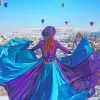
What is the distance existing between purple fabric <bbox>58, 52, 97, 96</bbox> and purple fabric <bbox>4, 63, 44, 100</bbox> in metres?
0.59

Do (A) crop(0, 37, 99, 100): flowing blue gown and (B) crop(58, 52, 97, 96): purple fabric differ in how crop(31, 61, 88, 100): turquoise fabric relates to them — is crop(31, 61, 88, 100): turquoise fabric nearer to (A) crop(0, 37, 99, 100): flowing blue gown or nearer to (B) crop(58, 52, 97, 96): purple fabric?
(A) crop(0, 37, 99, 100): flowing blue gown

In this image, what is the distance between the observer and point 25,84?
9.17 metres

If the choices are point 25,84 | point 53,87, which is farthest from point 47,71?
point 25,84

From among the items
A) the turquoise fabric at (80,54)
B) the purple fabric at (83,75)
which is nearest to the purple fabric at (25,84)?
the purple fabric at (83,75)

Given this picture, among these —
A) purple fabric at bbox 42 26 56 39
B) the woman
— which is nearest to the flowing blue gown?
the woman

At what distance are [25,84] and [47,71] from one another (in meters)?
0.62

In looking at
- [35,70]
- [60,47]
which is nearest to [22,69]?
[35,70]

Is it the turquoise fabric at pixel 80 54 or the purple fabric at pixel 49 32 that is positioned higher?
the purple fabric at pixel 49 32

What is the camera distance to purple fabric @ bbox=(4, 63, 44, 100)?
9141 mm

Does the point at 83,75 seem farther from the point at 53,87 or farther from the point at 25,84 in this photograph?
the point at 25,84

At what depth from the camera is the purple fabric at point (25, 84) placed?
914 centimetres

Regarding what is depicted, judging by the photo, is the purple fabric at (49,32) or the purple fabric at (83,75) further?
the purple fabric at (83,75)

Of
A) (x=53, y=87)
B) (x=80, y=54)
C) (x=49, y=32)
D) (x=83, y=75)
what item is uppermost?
(x=49, y=32)

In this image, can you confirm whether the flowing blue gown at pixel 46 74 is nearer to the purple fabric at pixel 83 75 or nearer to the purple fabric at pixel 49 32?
the purple fabric at pixel 83 75
